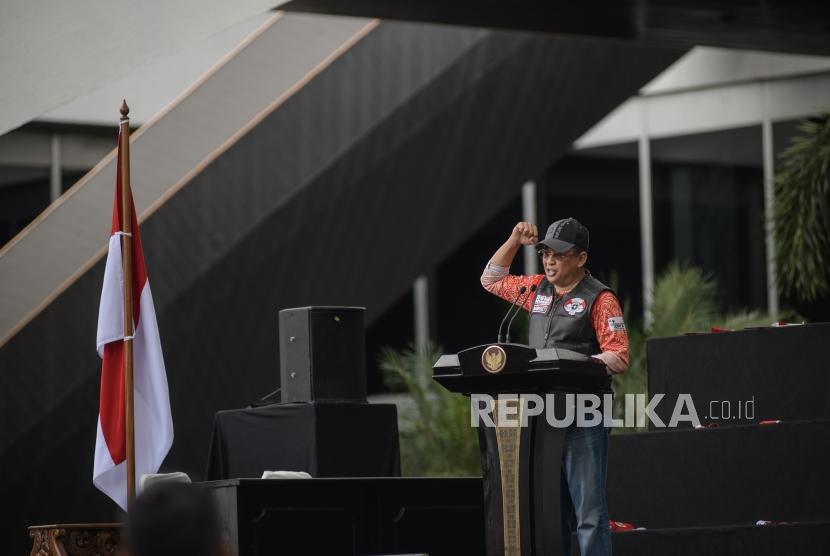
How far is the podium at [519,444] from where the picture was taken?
4.82 metres

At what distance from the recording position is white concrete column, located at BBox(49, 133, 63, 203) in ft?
46.1

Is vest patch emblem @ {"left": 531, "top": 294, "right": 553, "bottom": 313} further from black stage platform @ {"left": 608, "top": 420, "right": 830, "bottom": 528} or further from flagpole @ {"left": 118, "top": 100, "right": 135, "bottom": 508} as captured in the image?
flagpole @ {"left": 118, "top": 100, "right": 135, "bottom": 508}

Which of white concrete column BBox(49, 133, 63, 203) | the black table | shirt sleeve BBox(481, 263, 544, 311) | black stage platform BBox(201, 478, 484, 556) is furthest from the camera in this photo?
white concrete column BBox(49, 133, 63, 203)

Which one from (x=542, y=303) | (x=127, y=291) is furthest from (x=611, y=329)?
(x=127, y=291)

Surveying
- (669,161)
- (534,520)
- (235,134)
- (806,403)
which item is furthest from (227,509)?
(669,161)

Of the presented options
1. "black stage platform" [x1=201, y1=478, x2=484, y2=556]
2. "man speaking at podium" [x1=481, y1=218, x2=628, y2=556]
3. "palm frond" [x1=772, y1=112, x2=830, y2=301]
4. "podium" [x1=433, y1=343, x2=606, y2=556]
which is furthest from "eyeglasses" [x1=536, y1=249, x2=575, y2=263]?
"palm frond" [x1=772, y1=112, x2=830, y2=301]

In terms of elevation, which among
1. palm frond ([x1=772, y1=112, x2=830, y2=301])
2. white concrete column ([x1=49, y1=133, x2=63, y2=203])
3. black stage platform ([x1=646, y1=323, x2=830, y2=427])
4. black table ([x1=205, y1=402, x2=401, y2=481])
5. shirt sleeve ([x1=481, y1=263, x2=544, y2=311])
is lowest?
black table ([x1=205, y1=402, x2=401, y2=481])

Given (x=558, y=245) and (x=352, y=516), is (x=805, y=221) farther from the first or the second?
(x=558, y=245)

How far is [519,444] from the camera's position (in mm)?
4895

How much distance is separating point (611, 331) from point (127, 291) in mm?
2536

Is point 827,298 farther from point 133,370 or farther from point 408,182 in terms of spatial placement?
point 133,370

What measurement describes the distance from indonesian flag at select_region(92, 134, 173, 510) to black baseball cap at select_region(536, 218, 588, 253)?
232 centimetres

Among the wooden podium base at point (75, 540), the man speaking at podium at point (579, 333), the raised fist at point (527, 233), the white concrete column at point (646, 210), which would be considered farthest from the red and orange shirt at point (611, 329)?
the white concrete column at point (646, 210)

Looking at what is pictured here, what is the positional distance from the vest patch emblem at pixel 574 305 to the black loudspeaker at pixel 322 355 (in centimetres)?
191
